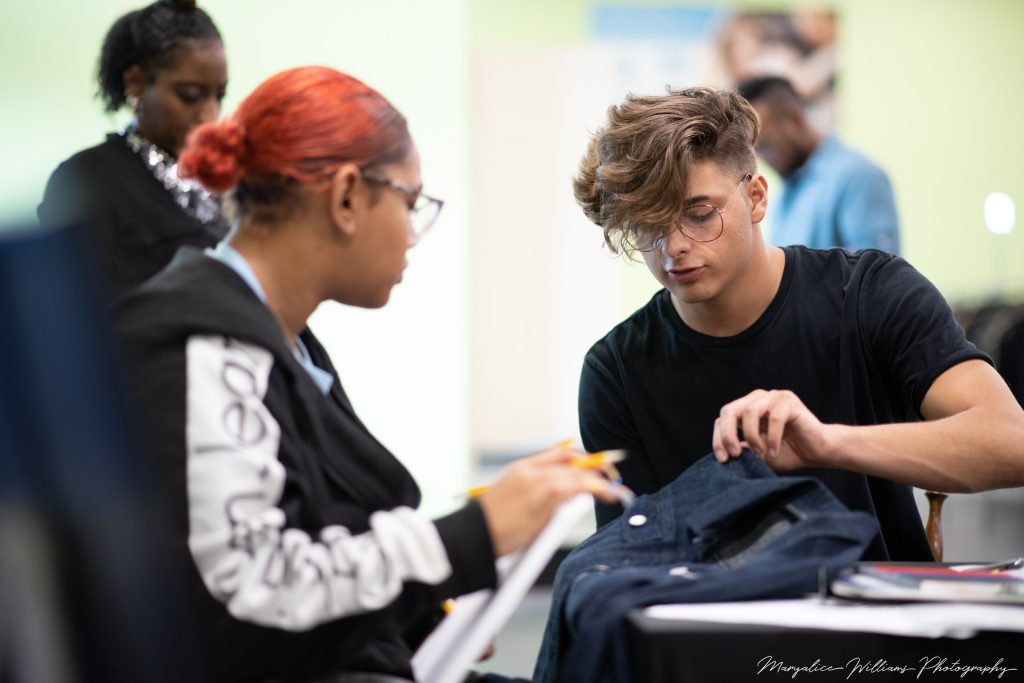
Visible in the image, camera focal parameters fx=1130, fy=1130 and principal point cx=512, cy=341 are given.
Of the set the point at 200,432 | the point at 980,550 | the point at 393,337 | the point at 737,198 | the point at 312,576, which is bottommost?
the point at 980,550

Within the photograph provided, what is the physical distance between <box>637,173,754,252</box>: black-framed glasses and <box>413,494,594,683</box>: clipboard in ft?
2.32

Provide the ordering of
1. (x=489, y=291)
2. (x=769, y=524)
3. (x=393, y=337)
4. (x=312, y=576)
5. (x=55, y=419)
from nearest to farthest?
(x=55, y=419) → (x=312, y=576) → (x=769, y=524) → (x=393, y=337) → (x=489, y=291)

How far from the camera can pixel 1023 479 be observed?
5.64 ft

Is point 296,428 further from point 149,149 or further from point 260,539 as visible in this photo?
point 149,149

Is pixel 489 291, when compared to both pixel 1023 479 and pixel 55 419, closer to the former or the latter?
pixel 1023 479

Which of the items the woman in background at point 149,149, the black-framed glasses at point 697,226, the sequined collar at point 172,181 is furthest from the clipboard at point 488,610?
the sequined collar at point 172,181

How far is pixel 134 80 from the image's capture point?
2459 mm

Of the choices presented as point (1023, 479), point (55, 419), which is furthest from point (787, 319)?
point (55, 419)

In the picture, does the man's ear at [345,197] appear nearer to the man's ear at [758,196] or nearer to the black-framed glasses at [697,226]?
the black-framed glasses at [697,226]

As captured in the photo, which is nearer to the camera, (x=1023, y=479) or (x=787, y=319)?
(x=1023, y=479)

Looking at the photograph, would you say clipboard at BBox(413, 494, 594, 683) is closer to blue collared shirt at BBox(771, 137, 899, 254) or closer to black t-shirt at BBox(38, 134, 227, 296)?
black t-shirt at BBox(38, 134, 227, 296)

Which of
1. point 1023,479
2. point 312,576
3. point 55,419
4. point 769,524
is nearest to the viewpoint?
point 55,419

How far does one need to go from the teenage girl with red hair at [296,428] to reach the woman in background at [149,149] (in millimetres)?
966

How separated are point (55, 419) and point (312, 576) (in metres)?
0.32
